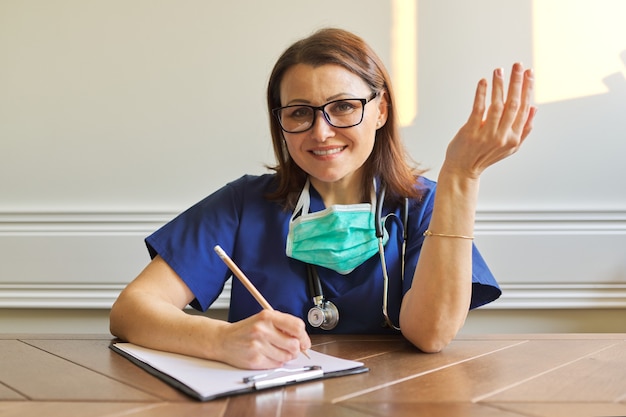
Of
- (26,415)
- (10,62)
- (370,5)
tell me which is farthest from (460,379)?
(10,62)

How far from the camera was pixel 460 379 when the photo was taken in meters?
1.11

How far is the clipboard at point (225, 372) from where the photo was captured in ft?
3.36

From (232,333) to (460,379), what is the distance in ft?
1.29

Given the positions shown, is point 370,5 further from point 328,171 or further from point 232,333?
point 232,333

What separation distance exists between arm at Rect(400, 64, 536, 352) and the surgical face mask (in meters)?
0.21

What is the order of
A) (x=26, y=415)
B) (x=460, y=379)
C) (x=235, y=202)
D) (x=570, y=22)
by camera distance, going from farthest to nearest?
(x=570, y=22) < (x=235, y=202) < (x=460, y=379) < (x=26, y=415)

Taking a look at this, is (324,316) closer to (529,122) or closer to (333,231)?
(333,231)

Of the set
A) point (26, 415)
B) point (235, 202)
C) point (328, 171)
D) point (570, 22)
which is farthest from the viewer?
point (570, 22)

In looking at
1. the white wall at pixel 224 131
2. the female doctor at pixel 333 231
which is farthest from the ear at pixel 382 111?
the white wall at pixel 224 131

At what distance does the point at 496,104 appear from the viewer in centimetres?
126

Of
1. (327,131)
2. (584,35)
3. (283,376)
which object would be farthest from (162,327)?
(584,35)

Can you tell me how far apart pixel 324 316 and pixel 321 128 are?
0.44 metres

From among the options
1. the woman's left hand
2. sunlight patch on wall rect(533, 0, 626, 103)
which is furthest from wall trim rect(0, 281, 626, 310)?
the woman's left hand

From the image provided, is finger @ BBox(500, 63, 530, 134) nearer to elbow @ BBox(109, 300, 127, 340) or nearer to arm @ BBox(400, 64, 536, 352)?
arm @ BBox(400, 64, 536, 352)
